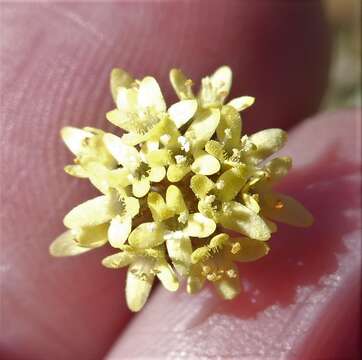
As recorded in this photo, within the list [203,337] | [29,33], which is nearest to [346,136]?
[203,337]

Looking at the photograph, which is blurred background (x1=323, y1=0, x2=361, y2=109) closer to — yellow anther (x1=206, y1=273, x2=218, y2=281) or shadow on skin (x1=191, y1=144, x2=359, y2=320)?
shadow on skin (x1=191, y1=144, x2=359, y2=320)

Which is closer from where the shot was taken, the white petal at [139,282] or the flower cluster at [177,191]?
the flower cluster at [177,191]

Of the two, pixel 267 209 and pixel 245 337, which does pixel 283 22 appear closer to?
pixel 267 209

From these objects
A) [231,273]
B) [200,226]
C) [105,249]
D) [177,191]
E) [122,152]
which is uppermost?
[122,152]

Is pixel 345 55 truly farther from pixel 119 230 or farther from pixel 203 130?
pixel 119 230

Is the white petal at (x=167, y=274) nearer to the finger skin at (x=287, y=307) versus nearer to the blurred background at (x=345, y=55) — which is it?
the finger skin at (x=287, y=307)

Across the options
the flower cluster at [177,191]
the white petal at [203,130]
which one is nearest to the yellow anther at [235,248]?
the flower cluster at [177,191]

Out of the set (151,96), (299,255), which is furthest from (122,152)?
(299,255)
